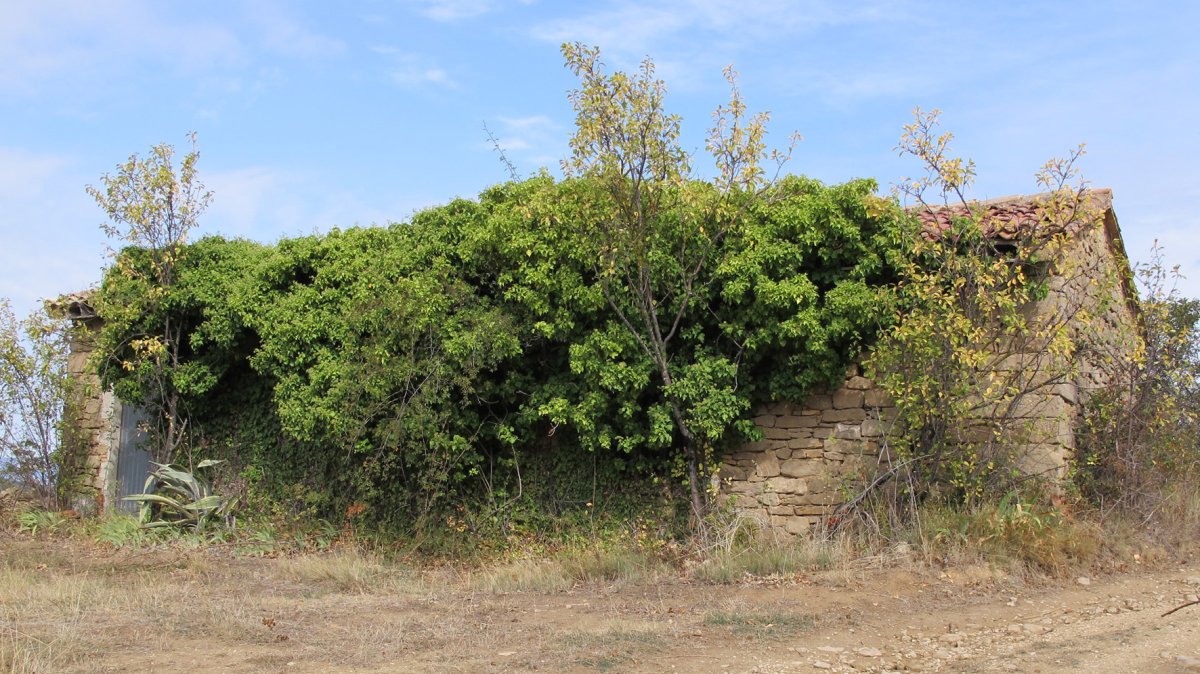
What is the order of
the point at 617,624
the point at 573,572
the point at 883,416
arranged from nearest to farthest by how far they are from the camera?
the point at 617,624
the point at 573,572
the point at 883,416

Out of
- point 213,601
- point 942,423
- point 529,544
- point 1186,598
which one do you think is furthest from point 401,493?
point 1186,598

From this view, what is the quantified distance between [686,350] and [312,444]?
17.7 feet

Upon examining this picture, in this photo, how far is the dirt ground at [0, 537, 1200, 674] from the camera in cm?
596

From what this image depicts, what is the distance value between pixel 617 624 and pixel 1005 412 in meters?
4.69

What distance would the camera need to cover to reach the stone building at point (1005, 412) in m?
9.23

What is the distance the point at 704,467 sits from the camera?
1021cm

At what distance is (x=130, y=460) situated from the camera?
14234 mm

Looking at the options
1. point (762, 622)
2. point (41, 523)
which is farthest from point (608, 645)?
point (41, 523)

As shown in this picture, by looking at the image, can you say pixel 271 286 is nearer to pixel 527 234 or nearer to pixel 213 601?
pixel 527 234

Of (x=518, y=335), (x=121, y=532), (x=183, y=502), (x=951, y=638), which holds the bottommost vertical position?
(x=951, y=638)

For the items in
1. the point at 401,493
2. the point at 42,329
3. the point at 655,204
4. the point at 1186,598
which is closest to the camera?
the point at 1186,598

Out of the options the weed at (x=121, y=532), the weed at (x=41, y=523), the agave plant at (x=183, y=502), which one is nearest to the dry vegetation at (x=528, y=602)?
the weed at (x=121, y=532)

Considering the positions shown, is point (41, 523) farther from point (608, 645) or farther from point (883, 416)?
point (883, 416)

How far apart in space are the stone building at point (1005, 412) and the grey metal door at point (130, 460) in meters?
9.15
